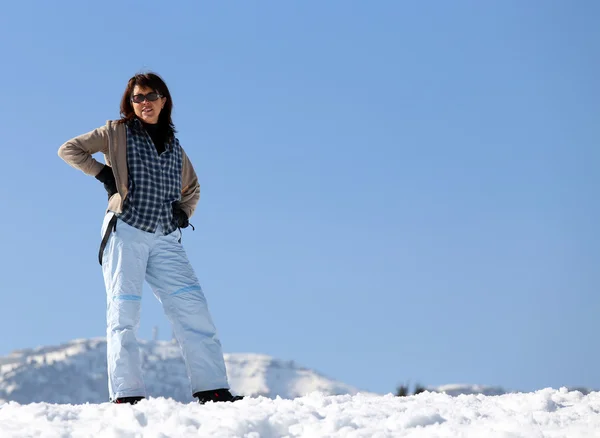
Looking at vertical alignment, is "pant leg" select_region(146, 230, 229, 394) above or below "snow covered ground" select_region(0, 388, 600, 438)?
above

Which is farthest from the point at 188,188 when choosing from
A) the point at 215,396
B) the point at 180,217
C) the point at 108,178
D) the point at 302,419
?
the point at 302,419

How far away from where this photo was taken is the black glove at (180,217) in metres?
6.25

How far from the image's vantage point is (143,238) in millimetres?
5891

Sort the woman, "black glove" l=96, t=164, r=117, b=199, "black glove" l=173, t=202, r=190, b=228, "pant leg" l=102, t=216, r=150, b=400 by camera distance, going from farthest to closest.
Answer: "black glove" l=173, t=202, r=190, b=228 < "black glove" l=96, t=164, r=117, b=199 < the woman < "pant leg" l=102, t=216, r=150, b=400

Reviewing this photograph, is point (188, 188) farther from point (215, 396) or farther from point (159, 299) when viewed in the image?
point (215, 396)

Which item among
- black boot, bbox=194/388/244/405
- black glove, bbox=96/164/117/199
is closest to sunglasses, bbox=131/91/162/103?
black glove, bbox=96/164/117/199

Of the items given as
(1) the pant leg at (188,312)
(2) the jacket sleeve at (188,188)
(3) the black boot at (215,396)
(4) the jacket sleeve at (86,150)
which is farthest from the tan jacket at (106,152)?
(3) the black boot at (215,396)

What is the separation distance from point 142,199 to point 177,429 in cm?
236

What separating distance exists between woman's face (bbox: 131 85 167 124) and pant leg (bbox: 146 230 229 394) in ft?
2.85

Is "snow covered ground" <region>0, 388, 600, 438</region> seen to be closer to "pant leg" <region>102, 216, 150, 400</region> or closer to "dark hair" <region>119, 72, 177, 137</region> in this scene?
"pant leg" <region>102, 216, 150, 400</region>

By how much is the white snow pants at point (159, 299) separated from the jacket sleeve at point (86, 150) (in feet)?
1.28

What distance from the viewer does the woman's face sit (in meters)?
6.07

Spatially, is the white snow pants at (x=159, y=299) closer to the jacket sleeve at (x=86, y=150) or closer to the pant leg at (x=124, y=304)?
the pant leg at (x=124, y=304)

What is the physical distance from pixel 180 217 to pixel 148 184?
435 millimetres
